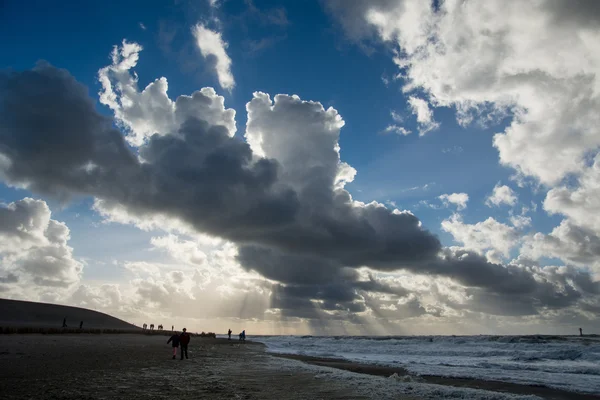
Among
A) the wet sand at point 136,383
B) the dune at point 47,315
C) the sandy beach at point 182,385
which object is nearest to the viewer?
the wet sand at point 136,383

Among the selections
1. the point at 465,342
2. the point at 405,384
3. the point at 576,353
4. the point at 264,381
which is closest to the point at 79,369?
the point at 264,381

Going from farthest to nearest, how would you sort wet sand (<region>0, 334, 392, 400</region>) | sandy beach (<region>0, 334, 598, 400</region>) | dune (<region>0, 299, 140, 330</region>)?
dune (<region>0, 299, 140, 330</region>) → sandy beach (<region>0, 334, 598, 400</region>) → wet sand (<region>0, 334, 392, 400</region>)

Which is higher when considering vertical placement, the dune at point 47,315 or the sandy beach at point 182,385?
the sandy beach at point 182,385

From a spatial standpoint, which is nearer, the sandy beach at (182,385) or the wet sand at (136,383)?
the wet sand at (136,383)

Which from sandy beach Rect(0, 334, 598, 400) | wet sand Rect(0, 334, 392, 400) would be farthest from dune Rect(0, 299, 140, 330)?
sandy beach Rect(0, 334, 598, 400)

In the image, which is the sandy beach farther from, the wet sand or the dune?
the dune

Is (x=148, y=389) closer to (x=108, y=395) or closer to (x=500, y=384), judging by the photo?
(x=108, y=395)

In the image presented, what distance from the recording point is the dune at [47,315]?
4001 inches

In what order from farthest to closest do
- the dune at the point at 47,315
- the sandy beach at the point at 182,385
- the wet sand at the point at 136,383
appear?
1. the dune at the point at 47,315
2. the sandy beach at the point at 182,385
3. the wet sand at the point at 136,383

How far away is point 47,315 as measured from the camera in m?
111

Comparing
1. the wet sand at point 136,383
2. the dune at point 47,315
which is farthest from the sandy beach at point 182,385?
the dune at point 47,315

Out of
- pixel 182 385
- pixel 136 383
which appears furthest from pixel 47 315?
pixel 182 385

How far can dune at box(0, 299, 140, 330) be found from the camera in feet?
333

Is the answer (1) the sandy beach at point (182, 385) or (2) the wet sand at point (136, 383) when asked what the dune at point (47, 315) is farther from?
(1) the sandy beach at point (182, 385)
